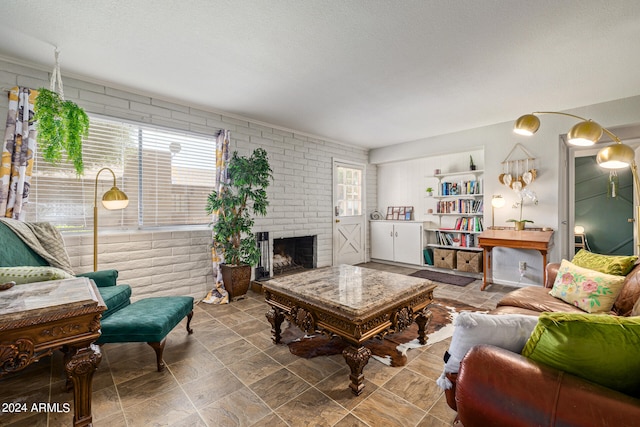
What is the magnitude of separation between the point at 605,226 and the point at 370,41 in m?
6.59

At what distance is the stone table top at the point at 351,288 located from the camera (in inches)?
77.5

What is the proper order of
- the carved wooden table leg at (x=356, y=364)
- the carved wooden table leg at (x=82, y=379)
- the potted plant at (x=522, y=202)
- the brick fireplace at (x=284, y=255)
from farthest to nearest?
the brick fireplace at (x=284, y=255) < the potted plant at (x=522, y=202) < the carved wooden table leg at (x=356, y=364) < the carved wooden table leg at (x=82, y=379)

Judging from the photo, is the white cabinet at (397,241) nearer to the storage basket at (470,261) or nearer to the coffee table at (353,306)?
the storage basket at (470,261)

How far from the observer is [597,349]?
0.92 meters

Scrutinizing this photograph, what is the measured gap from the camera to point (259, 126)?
4.33m

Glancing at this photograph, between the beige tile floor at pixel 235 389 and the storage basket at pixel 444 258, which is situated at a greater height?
the storage basket at pixel 444 258

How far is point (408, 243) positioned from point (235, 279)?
352cm

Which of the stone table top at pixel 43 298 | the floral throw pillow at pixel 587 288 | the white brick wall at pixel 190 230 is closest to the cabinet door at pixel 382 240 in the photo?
the white brick wall at pixel 190 230

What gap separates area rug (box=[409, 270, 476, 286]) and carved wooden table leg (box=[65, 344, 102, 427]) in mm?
4402

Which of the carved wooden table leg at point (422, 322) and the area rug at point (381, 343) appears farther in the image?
the carved wooden table leg at point (422, 322)

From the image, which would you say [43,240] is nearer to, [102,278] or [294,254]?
[102,278]

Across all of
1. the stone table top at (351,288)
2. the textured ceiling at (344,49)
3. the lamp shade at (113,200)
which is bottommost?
the stone table top at (351,288)

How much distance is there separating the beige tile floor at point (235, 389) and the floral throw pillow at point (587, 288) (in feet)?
3.29

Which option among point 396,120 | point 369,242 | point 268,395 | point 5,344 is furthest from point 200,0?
point 369,242
